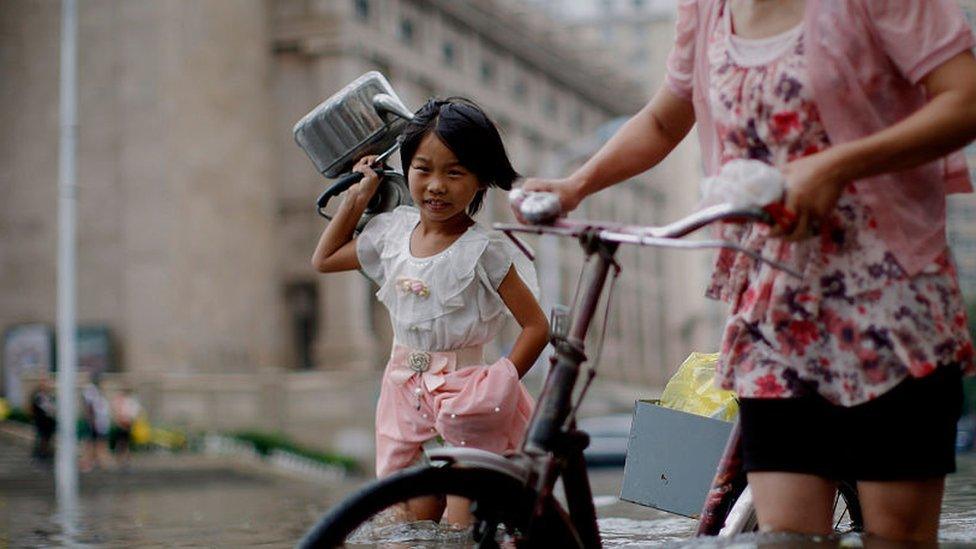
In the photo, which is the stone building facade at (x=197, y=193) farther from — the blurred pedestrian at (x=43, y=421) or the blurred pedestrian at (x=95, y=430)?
the blurred pedestrian at (x=95, y=430)

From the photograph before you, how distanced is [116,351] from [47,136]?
7.20m

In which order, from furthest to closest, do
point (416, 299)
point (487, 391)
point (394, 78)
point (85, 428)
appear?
point (394, 78) < point (85, 428) < point (416, 299) < point (487, 391)

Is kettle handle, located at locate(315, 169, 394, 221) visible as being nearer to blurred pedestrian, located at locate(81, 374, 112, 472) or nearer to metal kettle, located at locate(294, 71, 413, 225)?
metal kettle, located at locate(294, 71, 413, 225)

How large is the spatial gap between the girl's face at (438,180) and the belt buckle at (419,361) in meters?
0.48

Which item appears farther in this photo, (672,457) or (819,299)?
(672,457)

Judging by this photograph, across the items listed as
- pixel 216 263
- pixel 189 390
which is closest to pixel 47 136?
pixel 216 263

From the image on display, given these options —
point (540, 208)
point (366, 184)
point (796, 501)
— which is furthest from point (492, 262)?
point (796, 501)

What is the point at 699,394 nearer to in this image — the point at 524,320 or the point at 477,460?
the point at 524,320

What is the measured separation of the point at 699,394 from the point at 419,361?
932 millimetres

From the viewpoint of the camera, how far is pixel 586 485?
3379 mm

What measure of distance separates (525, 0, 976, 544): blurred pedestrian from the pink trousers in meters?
1.47

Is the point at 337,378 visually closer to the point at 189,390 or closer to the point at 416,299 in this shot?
the point at 189,390

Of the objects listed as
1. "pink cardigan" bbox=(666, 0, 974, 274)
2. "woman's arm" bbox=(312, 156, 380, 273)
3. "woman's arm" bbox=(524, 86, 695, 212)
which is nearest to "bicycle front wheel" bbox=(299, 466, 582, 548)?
"woman's arm" bbox=(524, 86, 695, 212)

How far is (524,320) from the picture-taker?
194 inches
